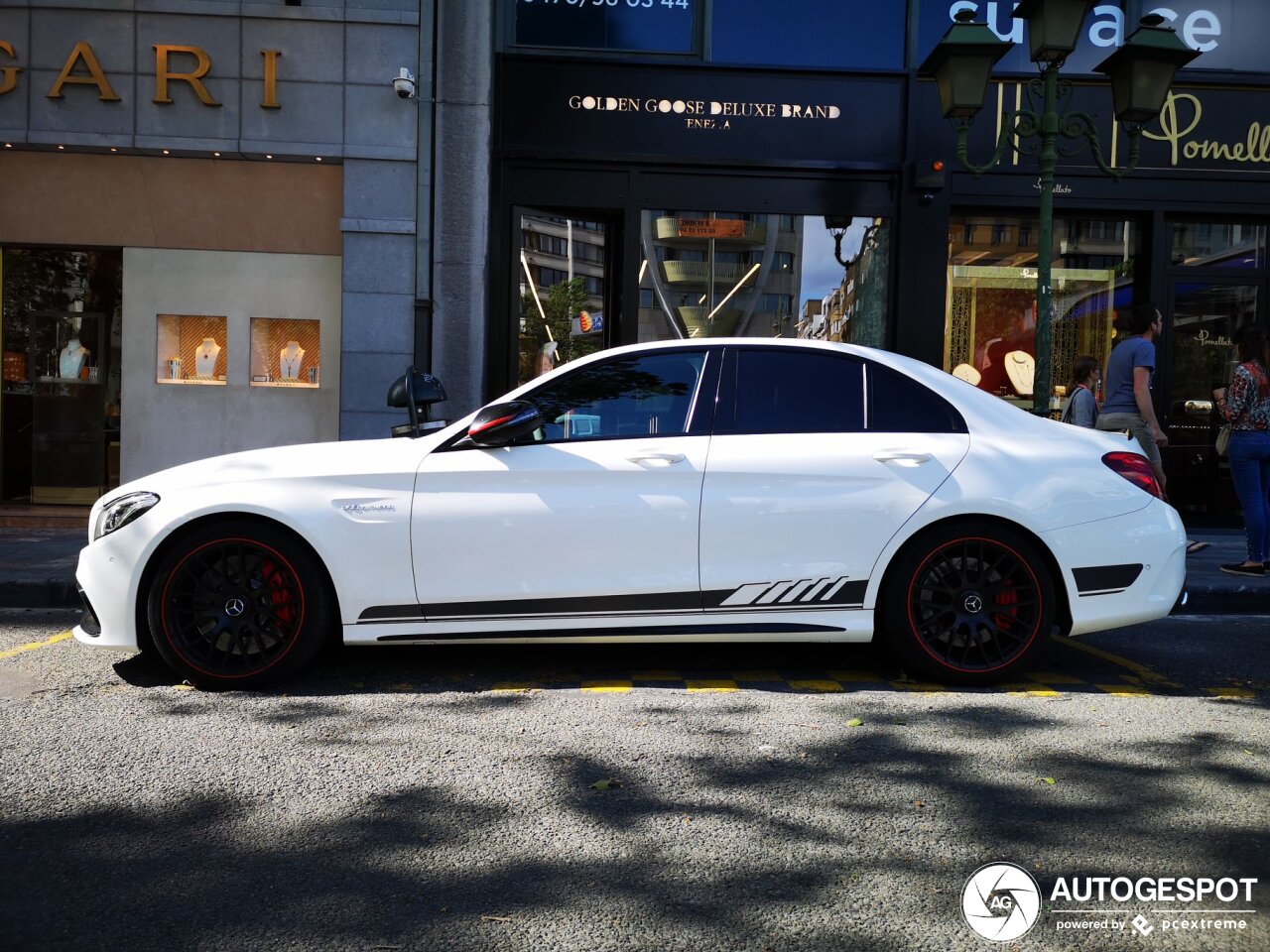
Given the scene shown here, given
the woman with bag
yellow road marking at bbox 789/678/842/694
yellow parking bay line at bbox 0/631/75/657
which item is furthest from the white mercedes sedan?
the woman with bag

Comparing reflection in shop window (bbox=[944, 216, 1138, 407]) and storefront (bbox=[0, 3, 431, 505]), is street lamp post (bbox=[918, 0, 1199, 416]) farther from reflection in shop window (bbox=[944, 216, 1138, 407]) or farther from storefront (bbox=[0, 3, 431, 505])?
storefront (bbox=[0, 3, 431, 505])

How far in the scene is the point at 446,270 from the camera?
10250 mm

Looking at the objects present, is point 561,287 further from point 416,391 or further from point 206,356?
point 416,391

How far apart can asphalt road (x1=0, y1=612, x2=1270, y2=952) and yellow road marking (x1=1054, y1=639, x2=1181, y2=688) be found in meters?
0.04

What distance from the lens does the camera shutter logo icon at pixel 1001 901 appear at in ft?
7.66

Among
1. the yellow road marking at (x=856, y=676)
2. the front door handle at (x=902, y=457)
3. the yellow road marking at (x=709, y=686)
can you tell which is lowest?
the yellow road marking at (x=709, y=686)

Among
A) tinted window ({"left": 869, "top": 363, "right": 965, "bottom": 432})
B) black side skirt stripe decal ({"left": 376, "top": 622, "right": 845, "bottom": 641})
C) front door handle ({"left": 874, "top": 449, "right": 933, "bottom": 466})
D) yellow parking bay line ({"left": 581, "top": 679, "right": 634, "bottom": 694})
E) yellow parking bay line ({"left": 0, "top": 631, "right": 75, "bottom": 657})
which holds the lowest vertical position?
yellow parking bay line ({"left": 0, "top": 631, "right": 75, "bottom": 657})

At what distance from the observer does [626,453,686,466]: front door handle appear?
438 cm

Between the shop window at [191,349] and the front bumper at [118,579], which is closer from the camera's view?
the front bumper at [118,579]

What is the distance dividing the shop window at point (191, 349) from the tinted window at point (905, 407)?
25.6 ft

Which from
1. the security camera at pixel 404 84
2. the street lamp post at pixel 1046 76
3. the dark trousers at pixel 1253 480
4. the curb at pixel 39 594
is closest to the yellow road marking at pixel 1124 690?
the street lamp post at pixel 1046 76

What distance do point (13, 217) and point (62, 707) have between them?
8010mm

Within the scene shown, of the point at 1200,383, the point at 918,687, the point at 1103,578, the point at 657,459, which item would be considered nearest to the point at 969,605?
the point at 918,687

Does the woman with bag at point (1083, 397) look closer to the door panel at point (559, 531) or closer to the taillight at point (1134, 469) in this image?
the taillight at point (1134, 469)
